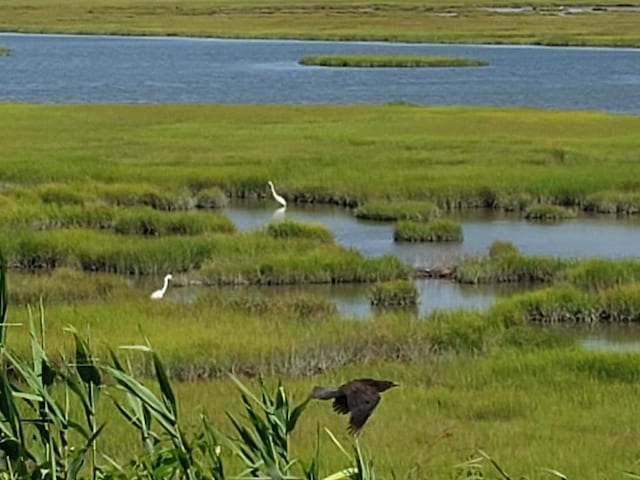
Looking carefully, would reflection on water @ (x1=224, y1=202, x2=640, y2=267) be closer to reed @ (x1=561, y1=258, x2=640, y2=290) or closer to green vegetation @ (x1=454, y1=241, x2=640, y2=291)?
green vegetation @ (x1=454, y1=241, x2=640, y2=291)

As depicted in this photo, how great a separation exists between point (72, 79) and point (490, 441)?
1982 inches

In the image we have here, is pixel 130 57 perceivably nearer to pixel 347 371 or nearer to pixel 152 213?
pixel 152 213

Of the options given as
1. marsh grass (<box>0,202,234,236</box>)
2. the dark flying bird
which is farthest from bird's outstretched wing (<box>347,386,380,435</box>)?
marsh grass (<box>0,202,234,236</box>)

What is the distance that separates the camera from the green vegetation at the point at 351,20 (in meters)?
90.4

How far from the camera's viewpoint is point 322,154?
31.0 m

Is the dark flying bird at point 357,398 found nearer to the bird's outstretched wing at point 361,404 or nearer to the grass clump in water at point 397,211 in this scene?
the bird's outstretched wing at point 361,404

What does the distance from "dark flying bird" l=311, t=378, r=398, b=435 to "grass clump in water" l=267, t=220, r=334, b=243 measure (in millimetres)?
17458

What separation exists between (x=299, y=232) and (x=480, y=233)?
3460 mm

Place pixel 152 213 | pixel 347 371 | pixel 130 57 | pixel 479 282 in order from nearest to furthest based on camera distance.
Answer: pixel 347 371 → pixel 479 282 → pixel 152 213 → pixel 130 57

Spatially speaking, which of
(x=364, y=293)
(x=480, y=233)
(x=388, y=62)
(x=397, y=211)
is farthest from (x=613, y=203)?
(x=388, y=62)

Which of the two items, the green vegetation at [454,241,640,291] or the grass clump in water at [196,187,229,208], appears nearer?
the green vegetation at [454,241,640,291]

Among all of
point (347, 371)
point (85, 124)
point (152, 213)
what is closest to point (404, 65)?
point (85, 124)

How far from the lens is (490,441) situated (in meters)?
10.1

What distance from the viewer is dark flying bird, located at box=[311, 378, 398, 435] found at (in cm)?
394
